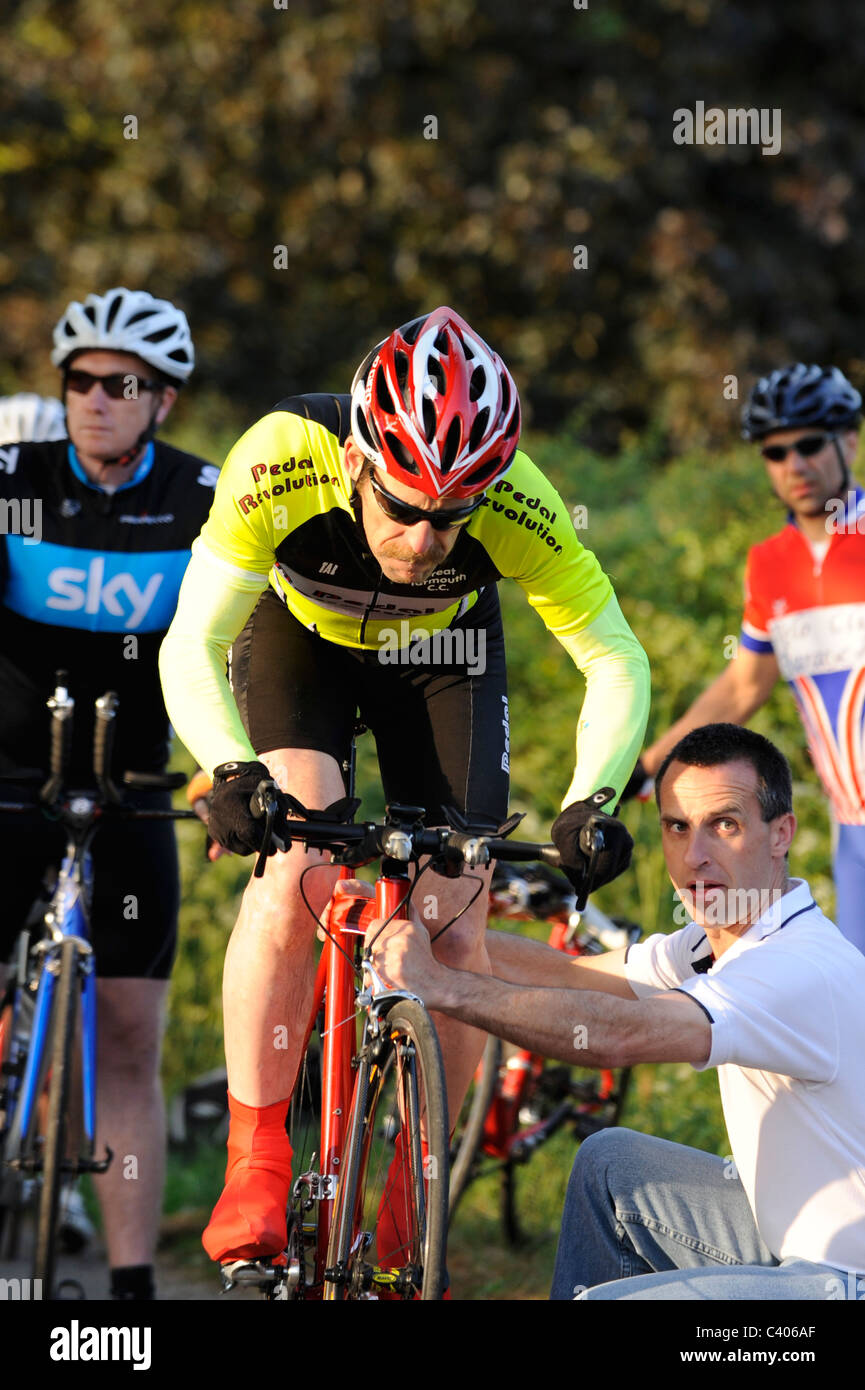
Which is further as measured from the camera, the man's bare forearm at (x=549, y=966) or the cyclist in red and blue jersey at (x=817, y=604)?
the cyclist in red and blue jersey at (x=817, y=604)

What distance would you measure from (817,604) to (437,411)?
3038 millimetres

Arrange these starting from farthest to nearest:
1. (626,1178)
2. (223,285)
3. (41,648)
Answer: (223,285), (41,648), (626,1178)

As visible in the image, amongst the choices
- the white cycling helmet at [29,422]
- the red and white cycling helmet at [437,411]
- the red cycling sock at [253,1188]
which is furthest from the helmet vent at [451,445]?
the white cycling helmet at [29,422]

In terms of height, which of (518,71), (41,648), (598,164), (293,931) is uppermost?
(518,71)

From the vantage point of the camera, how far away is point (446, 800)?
14.0 ft

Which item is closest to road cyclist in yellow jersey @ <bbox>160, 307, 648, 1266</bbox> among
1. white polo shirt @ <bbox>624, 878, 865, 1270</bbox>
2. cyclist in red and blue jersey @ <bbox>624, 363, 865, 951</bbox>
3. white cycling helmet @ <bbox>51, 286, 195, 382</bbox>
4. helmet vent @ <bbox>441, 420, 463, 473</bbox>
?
helmet vent @ <bbox>441, 420, 463, 473</bbox>

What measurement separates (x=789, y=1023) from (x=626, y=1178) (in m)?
0.71

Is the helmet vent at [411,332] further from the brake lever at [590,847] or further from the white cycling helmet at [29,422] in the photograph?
the white cycling helmet at [29,422]

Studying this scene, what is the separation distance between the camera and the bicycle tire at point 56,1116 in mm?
4703

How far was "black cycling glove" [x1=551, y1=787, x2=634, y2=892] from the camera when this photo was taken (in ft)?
12.0

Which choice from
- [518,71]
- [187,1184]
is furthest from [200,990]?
[518,71]

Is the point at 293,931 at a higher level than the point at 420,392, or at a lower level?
lower

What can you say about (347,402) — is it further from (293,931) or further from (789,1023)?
(789,1023)

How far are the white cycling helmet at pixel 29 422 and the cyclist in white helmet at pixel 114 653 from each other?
75 cm
